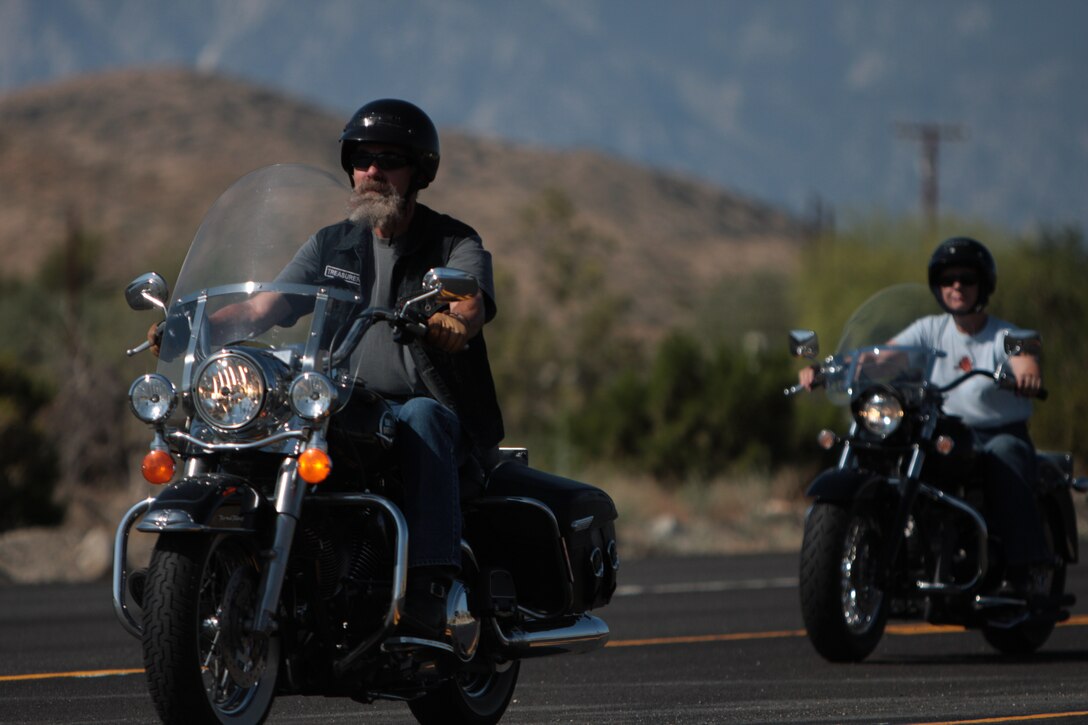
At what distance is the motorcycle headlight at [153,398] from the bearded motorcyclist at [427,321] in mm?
288

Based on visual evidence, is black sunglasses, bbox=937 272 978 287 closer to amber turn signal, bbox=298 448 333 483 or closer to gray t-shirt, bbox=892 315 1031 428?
gray t-shirt, bbox=892 315 1031 428

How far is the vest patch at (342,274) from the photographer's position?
622 centimetres

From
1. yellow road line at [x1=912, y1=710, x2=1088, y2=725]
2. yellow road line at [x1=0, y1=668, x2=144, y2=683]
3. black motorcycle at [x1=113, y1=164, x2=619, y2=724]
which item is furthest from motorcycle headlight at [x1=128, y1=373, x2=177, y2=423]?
yellow road line at [x1=0, y1=668, x2=144, y2=683]

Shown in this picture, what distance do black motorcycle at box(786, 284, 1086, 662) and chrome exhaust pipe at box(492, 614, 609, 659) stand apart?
2.23m

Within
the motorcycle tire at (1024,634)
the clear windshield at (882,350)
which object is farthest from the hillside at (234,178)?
the motorcycle tire at (1024,634)

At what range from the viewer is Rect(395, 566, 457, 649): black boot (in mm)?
6125

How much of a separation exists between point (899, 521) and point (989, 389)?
43.4 inches

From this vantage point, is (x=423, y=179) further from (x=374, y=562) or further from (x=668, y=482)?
(x=668, y=482)

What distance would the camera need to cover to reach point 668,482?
26.3 m

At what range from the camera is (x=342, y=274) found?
20.5ft

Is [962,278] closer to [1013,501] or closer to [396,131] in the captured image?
[1013,501]

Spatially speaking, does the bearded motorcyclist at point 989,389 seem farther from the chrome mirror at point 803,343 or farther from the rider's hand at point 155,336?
the rider's hand at point 155,336

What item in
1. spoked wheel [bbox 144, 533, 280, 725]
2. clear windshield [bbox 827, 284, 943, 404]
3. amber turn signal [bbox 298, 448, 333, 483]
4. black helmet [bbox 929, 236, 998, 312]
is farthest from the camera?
black helmet [bbox 929, 236, 998, 312]

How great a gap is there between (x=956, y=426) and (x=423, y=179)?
4.04m
